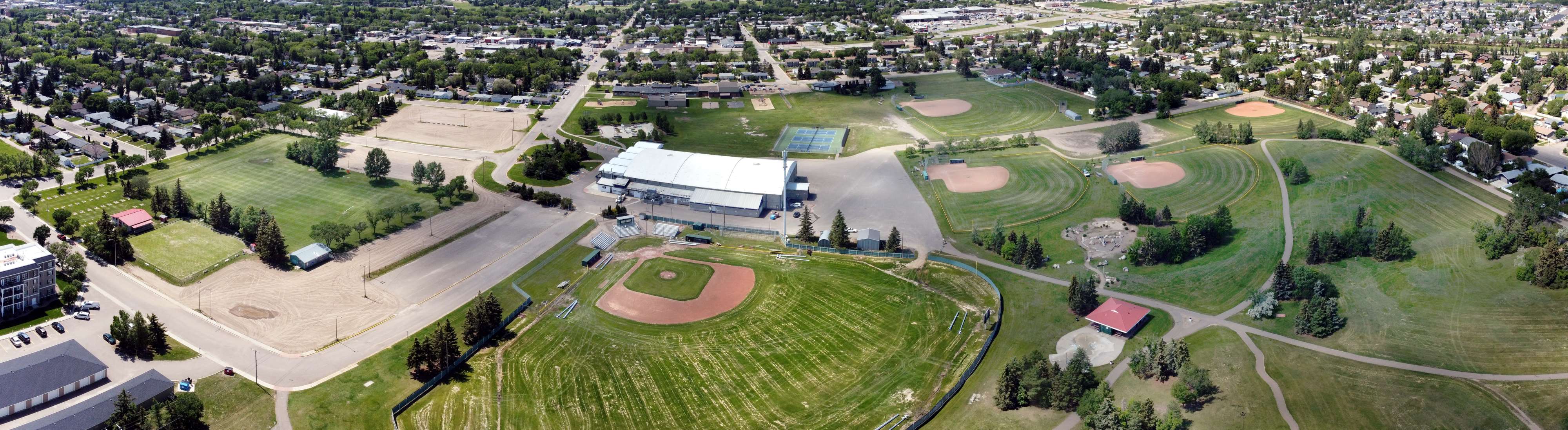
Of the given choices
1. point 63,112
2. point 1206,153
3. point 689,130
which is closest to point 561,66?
point 689,130

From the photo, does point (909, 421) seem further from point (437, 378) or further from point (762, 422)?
point (437, 378)

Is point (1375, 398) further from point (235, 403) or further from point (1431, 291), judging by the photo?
point (235, 403)

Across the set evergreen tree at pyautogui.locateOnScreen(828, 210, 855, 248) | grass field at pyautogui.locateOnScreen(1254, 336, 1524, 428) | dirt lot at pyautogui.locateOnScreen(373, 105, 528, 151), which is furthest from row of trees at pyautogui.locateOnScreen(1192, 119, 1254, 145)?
dirt lot at pyautogui.locateOnScreen(373, 105, 528, 151)

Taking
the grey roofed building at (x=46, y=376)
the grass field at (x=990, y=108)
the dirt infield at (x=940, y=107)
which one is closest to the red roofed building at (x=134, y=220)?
the grey roofed building at (x=46, y=376)

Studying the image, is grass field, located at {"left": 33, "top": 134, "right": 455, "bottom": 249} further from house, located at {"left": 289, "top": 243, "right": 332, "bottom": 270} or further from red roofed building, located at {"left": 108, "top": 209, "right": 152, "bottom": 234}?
red roofed building, located at {"left": 108, "top": 209, "right": 152, "bottom": 234}

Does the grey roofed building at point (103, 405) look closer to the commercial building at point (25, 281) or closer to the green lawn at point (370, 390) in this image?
the green lawn at point (370, 390)

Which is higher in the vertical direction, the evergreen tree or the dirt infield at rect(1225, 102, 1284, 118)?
the dirt infield at rect(1225, 102, 1284, 118)
